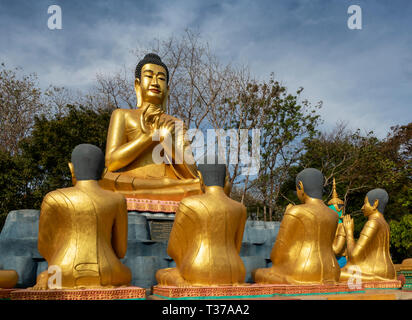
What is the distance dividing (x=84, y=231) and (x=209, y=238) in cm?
151

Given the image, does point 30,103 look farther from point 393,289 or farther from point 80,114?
point 393,289

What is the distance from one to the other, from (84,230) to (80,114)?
557 inches

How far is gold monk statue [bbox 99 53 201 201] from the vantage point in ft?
29.2

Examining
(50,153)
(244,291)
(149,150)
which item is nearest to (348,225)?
(244,291)

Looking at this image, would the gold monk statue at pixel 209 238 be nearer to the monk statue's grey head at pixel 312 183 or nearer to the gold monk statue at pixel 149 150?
the monk statue's grey head at pixel 312 183

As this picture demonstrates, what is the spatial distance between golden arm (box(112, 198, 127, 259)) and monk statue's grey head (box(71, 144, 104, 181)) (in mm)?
497

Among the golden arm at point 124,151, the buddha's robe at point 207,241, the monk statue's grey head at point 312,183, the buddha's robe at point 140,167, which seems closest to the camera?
the buddha's robe at point 207,241

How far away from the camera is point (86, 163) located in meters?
5.06

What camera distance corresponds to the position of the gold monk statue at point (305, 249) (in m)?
5.98

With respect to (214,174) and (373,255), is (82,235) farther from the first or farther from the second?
(373,255)

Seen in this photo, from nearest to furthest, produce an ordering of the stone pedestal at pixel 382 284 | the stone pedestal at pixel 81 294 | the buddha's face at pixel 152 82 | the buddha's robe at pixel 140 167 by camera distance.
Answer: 1. the stone pedestal at pixel 81 294
2. the stone pedestal at pixel 382 284
3. the buddha's robe at pixel 140 167
4. the buddha's face at pixel 152 82

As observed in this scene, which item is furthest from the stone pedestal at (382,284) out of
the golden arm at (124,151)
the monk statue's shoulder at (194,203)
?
the golden arm at (124,151)

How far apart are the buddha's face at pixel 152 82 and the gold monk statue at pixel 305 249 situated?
529 centimetres
